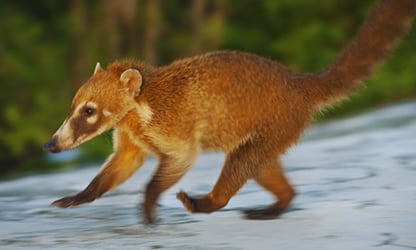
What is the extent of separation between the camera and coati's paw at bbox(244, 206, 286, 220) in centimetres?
414

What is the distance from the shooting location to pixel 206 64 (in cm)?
425

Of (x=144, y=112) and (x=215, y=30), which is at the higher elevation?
(x=215, y=30)

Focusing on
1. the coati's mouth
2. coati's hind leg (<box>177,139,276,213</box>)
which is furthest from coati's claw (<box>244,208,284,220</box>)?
the coati's mouth

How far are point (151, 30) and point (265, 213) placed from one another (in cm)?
480

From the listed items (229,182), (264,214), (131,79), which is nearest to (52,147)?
(131,79)

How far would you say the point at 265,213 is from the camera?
4180 millimetres

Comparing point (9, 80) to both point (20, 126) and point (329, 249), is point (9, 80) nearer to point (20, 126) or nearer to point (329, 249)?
point (20, 126)

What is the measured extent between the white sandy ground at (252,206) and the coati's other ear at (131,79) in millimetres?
565

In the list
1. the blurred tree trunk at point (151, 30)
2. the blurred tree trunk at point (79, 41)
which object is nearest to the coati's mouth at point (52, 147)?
the blurred tree trunk at point (79, 41)

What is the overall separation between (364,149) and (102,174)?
2169mm

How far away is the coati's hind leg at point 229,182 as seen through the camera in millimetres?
4023

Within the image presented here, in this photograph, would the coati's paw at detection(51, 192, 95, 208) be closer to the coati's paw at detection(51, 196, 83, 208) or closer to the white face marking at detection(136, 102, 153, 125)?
the coati's paw at detection(51, 196, 83, 208)

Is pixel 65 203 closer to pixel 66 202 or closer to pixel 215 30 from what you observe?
pixel 66 202

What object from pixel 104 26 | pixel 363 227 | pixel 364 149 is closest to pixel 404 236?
pixel 363 227
